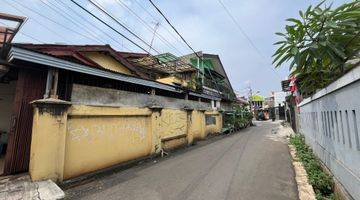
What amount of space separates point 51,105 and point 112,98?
2661 mm

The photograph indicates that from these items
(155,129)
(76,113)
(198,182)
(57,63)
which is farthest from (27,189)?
(155,129)

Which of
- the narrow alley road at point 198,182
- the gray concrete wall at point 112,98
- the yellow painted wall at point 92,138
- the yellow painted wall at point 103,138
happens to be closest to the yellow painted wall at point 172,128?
the yellow painted wall at point 92,138

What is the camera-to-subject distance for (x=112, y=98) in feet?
28.1

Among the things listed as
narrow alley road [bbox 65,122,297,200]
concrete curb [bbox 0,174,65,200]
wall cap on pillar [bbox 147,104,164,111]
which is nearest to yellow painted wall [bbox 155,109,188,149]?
wall cap on pillar [bbox 147,104,164,111]

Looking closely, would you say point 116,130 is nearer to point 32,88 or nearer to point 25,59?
point 32,88

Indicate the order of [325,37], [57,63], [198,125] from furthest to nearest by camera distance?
[198,125]
[57,63]
[325,37]

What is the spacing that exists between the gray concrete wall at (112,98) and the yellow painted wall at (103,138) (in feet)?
0.94

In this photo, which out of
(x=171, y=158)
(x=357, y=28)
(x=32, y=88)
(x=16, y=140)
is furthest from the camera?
(x=171, y=158)

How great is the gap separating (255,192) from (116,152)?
5.14 metres

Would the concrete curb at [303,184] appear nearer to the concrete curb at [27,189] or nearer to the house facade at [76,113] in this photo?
the concrete curb at [27,189]

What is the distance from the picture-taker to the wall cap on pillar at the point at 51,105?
584 cm

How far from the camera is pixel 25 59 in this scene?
5695mm

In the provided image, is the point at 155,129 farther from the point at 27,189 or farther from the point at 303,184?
the point at 303,184

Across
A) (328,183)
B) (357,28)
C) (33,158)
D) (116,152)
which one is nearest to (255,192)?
(328,183)
